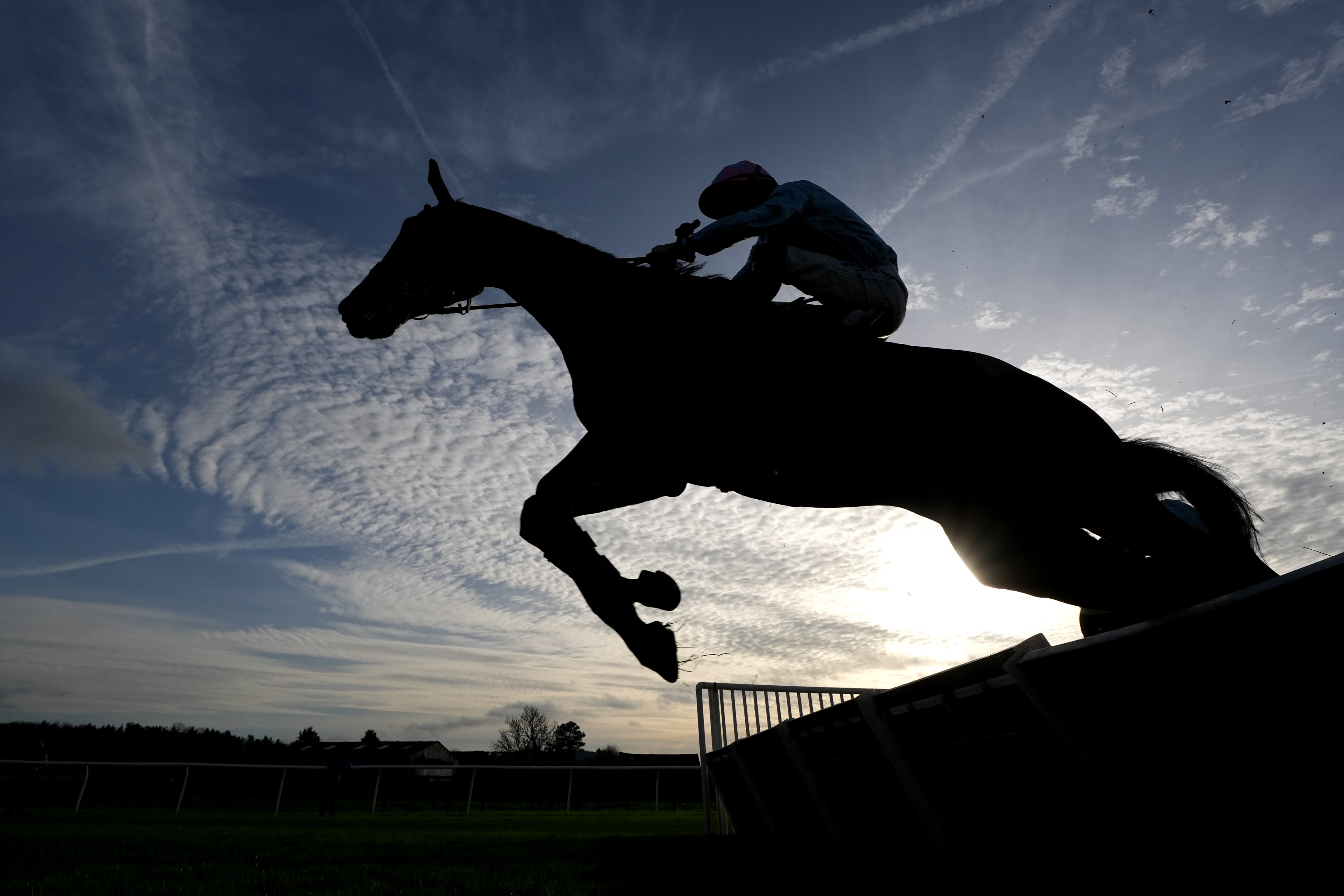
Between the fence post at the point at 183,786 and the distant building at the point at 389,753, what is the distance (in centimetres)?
944

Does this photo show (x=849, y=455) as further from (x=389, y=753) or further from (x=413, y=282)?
(x=389, y=753)

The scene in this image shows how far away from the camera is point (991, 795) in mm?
3109

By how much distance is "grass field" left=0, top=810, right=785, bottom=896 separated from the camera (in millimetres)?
4059

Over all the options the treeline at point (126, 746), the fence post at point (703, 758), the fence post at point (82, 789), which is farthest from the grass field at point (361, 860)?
the treeline at point (126, 746)

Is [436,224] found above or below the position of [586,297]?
above

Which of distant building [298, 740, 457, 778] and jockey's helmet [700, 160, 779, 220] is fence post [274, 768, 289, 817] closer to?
distant building [298, 740, 457, 778]

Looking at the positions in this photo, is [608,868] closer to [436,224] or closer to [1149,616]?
[1149,616]

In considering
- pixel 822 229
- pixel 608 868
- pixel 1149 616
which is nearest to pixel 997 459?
pixel 1149 616

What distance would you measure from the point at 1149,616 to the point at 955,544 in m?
0.65

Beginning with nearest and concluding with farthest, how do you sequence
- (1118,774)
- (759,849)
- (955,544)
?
(1118,774) → (955,544) → (759,849)

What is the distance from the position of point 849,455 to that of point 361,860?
5477 mm

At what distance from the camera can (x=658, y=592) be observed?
2832 millimetres

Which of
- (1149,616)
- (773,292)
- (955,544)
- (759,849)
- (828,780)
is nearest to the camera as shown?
(1149,616)

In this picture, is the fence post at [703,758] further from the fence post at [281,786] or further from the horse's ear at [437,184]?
the fence post at [281,786]
